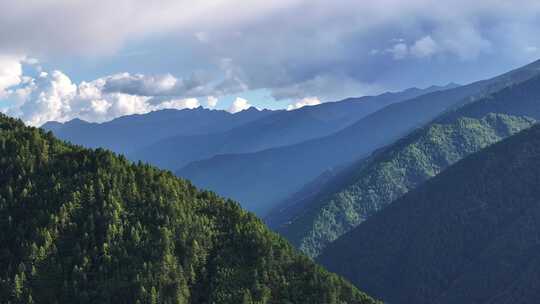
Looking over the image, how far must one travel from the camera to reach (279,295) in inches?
6752

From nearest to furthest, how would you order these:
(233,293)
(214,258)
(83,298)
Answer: (83,298) → (233,293) → (214,258)

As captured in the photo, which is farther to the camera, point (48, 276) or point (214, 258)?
point (214, 258)

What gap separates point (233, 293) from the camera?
539 ft

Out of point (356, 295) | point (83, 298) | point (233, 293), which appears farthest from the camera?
point (356, 295)

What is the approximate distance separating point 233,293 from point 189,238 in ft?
69.7

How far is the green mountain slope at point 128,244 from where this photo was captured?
158 meters

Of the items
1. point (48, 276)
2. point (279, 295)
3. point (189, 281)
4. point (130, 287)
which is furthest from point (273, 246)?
point (48, 276)

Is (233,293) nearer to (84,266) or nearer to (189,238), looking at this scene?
(189,238)

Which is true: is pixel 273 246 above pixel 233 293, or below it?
above

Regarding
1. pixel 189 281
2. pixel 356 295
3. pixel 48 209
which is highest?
pixel 48 209

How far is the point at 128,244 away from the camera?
169875 millimetres

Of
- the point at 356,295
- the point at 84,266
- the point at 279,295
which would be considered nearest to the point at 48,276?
the point at 84,266

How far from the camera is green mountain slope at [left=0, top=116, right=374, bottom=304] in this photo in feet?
517

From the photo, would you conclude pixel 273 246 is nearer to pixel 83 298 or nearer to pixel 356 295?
pixel 356 295
